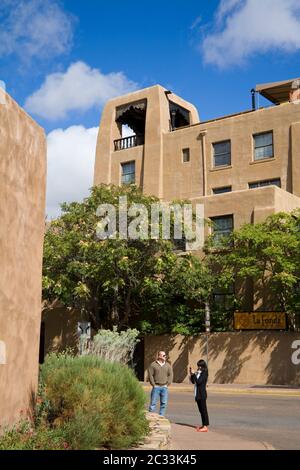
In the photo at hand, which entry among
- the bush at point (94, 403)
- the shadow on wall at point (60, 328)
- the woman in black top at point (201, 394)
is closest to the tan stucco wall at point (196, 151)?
the shadow on wall at point (60, 328)

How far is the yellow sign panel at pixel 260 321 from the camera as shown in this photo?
27.8 meters

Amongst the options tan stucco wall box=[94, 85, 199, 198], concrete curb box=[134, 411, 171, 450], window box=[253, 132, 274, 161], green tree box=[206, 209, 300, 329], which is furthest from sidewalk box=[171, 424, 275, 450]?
tan stucco wall box=[94, 85, 199, 198]

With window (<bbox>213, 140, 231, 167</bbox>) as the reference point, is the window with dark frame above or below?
below

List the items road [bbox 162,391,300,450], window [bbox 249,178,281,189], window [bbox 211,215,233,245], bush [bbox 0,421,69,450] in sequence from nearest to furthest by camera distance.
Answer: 1. bush [bbox 0,421,69,450]
2. road [bbox 162,391,300,450]
3. window [bbox 211,215,233,245]
4. window [bbox 249,178,281,189]

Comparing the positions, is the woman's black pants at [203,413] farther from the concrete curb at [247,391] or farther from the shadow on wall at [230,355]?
the shadow on wall at [230,355]

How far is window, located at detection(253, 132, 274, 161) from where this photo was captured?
35.2m

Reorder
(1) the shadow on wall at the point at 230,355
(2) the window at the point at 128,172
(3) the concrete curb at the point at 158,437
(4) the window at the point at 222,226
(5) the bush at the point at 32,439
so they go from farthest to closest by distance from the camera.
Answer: (2) the window at the point at 128,172 → (4) the window at the point at 222,226 → (1) the shadow on wall at the point at 230,355 → (3) the concrete curb at the point at 158,437 → (5) the bush at the point at 32,439

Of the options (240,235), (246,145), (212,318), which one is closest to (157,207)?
(240,235)

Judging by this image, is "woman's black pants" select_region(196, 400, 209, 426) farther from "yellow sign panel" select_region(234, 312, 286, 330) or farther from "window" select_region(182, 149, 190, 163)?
"window" select_region(182, 149, 190, 163)

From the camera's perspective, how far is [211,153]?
123 ft

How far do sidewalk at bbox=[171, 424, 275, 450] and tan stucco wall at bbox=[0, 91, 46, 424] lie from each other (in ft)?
10.5

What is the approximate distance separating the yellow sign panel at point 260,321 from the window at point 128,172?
15748 millimetres

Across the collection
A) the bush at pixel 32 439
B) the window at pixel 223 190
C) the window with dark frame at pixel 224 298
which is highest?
the window at pixel 223 190
